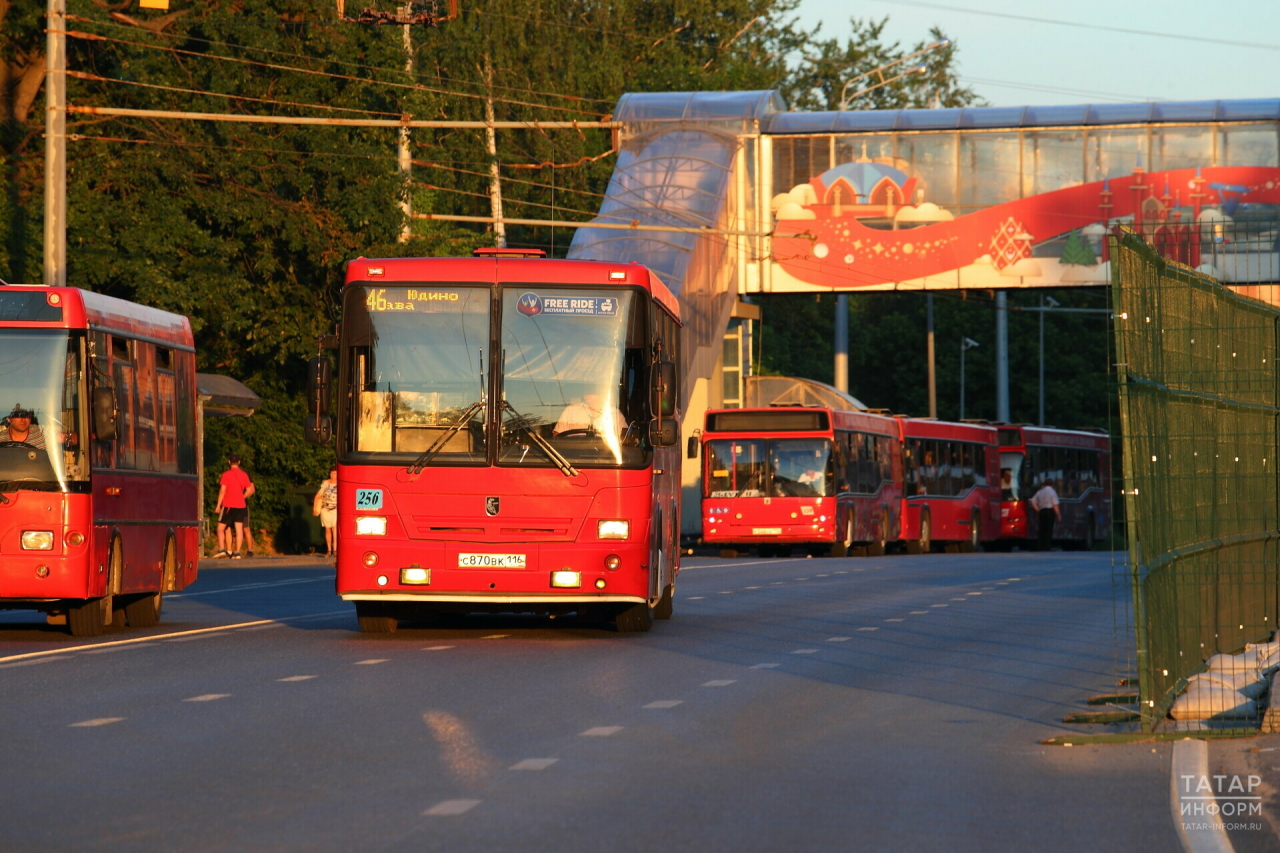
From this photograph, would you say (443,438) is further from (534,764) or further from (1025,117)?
(1025,117)

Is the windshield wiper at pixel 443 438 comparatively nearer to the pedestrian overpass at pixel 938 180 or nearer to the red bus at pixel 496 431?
the red bus at pixel 496 431

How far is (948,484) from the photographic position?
50281 millimetres

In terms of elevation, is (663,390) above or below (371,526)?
above

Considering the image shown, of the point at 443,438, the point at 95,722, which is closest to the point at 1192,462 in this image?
the point at 443,438

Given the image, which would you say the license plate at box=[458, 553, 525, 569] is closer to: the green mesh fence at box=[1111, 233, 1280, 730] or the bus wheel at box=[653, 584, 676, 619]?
the bus wheel at box=[653, 584, 676, 619]

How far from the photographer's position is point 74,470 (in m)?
16.7

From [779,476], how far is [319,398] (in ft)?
84.1

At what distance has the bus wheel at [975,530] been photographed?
170 ft

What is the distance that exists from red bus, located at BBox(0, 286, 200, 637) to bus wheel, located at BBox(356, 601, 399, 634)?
6.59 ft

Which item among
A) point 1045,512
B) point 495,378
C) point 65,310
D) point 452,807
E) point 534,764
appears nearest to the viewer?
point 452,807

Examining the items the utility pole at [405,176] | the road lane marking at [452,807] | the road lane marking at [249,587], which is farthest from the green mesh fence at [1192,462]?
the utility pole at [405,176]

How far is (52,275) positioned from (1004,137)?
35.1m

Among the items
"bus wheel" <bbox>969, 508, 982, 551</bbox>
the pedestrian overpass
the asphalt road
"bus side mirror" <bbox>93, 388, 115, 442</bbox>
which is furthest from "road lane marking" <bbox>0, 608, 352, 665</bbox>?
the pedestrian overpass

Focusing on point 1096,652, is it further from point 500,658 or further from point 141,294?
point 141,294
